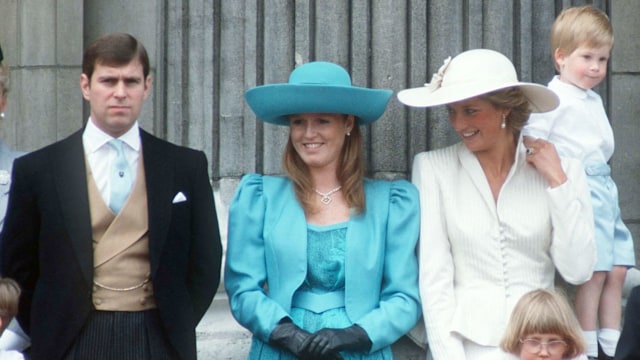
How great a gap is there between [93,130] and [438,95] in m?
1.35

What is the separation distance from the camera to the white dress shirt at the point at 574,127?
22.0 ft

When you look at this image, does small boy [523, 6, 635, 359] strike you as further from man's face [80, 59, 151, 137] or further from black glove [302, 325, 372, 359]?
man's face [80, 59, 151, 137]

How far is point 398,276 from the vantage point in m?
6.40

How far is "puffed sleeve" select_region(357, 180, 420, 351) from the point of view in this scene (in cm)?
630

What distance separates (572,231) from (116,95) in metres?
1.80

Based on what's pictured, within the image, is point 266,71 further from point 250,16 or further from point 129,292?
point 129,292

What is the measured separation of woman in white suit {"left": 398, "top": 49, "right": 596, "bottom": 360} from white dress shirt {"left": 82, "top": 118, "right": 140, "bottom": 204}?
115cm

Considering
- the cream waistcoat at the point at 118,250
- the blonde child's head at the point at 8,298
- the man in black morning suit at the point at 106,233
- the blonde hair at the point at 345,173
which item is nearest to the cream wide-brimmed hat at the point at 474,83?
the blonde hair at the point at 345,173

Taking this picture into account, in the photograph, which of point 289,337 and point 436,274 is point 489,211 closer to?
point 436,274

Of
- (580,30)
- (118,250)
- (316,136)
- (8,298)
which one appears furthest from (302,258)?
(580,30)

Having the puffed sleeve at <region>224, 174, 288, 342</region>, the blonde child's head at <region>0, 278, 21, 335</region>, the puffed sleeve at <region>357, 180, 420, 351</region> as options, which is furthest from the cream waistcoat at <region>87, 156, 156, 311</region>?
the puffed sleeve at <region>357, 180, 420, 351</region>

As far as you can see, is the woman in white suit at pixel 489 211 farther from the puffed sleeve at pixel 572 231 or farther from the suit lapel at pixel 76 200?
the suit lapel at pixel 76 200

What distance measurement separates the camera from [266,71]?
6.78 m

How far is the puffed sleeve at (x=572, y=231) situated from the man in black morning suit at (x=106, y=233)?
1.39 m
